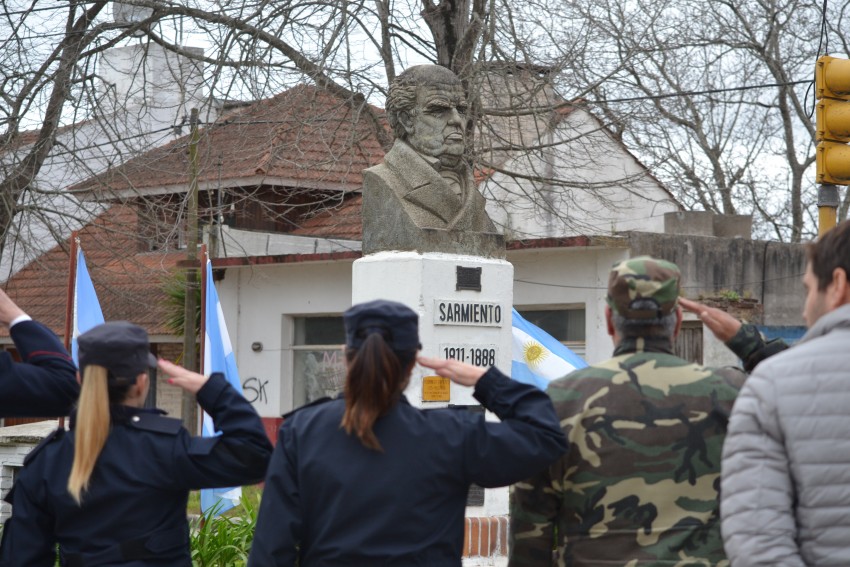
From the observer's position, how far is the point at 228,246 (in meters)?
20.7

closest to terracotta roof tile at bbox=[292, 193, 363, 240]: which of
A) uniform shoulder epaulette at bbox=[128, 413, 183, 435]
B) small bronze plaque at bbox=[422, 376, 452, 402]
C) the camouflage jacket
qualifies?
small bronze plaque at bbox=[422, 376, 452, 402]

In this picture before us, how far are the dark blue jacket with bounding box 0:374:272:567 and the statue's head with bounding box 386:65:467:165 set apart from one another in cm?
468

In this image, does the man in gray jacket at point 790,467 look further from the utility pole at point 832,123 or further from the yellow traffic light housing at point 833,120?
the yellow traffic light housing at point 833,120

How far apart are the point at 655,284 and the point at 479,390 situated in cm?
58

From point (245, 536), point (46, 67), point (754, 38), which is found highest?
point (754, 38)

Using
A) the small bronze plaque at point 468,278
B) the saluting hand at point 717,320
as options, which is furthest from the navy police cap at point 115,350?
the small bronze plaque at point 468,278

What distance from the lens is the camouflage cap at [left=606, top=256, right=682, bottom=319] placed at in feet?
11.6

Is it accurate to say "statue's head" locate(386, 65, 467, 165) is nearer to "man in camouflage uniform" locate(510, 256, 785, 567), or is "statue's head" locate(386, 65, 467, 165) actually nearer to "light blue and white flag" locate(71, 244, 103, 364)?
"light blue and white flag" locate(71, 244, 103, 364)

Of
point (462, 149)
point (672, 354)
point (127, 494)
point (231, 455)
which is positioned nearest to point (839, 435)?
point (672, 354)

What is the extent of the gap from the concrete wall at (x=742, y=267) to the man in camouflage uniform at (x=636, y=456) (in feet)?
46.2

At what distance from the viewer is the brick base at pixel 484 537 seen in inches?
326

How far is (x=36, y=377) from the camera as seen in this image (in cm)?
414

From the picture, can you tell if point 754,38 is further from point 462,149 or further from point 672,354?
point 672,354

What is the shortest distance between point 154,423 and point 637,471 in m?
1.44
